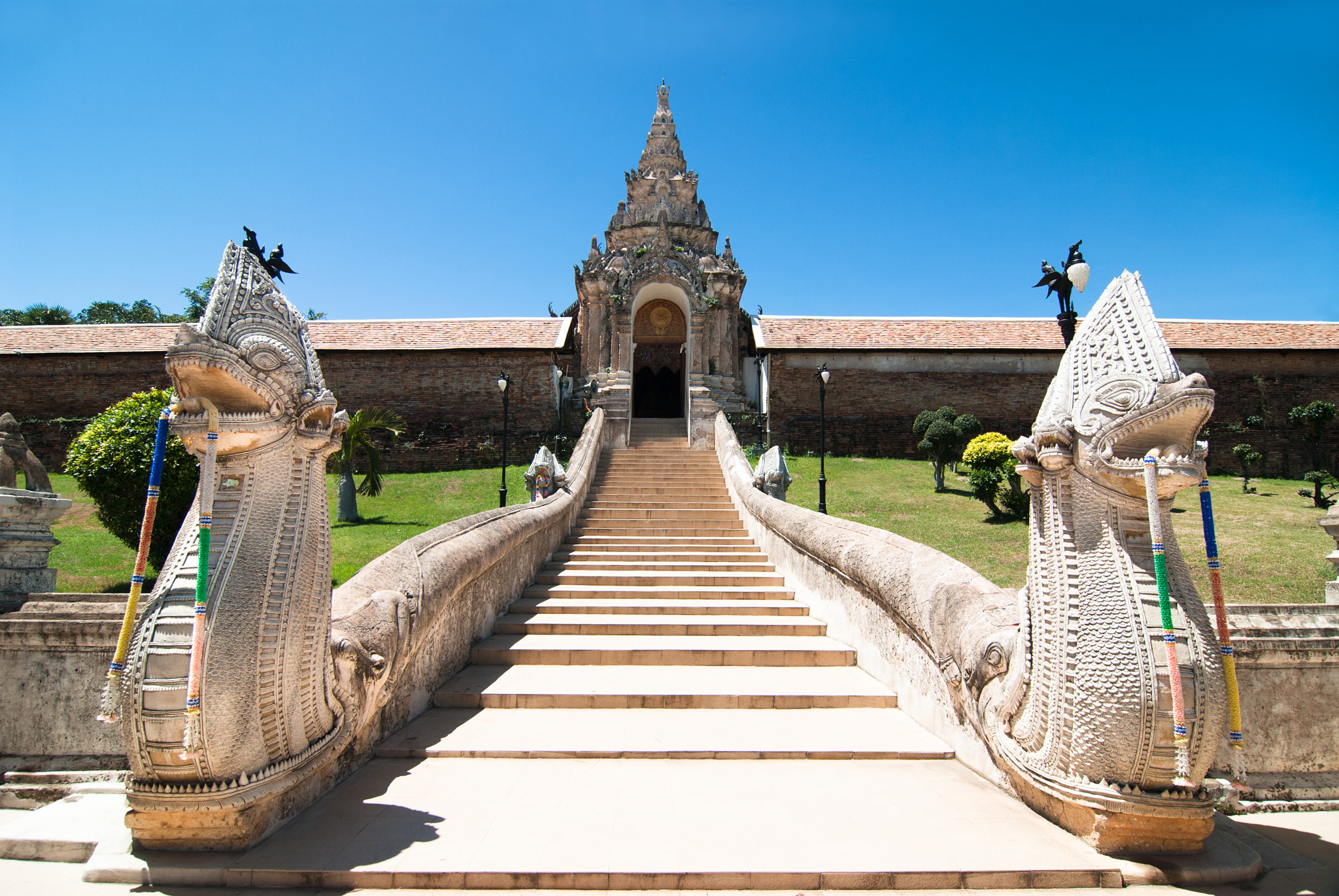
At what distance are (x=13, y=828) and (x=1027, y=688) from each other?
181 inches

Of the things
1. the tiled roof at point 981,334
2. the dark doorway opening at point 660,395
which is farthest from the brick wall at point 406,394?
the tiled roof at point 981,334

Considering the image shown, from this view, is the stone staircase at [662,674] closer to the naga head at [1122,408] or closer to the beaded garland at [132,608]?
the beaded garland at [132,608]

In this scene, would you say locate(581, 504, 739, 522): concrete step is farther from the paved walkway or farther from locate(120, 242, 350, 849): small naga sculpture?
locate(120, 242, 350, 849): small naga sculpture

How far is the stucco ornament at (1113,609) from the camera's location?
9.48 feet

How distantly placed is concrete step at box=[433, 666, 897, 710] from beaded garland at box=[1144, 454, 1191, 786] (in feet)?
7.78

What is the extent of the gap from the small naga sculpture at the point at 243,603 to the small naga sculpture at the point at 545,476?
738 cm

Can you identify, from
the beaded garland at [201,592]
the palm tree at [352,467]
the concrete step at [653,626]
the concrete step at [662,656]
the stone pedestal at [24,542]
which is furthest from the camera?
the palm tree at [352,467]

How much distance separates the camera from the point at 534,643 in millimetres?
6344

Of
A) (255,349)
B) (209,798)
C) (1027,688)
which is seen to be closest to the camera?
(209,798)

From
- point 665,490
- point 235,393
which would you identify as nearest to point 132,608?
point 235,393

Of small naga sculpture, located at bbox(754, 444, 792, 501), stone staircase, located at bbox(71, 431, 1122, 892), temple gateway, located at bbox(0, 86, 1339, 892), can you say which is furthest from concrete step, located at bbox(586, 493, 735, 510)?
stone staircase, located at bbox(71, 431, 1122, 892)

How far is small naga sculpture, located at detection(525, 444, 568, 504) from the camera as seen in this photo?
35.8 ft

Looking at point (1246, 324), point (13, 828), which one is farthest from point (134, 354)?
point (1246, 324)

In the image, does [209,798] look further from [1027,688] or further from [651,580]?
[651,580]
